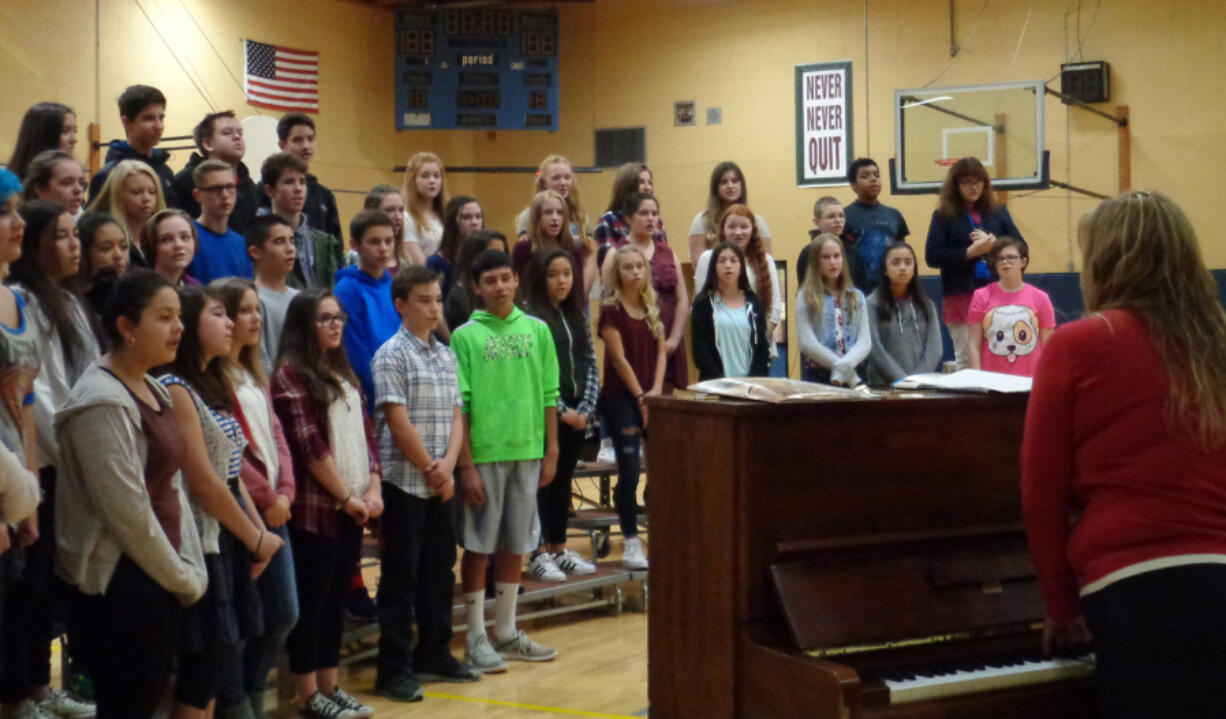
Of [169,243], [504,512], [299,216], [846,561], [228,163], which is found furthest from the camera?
[228,163]

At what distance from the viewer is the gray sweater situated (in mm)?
6496

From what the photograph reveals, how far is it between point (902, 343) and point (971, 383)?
364 centimetres

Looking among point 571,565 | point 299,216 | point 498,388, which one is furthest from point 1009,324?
point 299,216

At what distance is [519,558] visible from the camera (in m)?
Result: 4.85

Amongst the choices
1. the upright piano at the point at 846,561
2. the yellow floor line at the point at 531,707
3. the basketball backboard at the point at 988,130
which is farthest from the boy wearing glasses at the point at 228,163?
the basketball backboard at the point at 988,130

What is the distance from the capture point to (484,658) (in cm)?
465

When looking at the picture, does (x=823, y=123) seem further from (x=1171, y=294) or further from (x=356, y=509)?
(x=1171, y=294)

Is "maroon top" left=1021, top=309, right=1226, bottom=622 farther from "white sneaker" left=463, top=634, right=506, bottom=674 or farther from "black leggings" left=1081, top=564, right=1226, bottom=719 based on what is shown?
"white sneaker" left=463, top=634, right=506, bottom=674

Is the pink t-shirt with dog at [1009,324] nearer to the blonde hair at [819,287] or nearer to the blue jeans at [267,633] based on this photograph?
the blonde hair at [819,287]

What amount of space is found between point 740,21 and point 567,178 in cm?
591

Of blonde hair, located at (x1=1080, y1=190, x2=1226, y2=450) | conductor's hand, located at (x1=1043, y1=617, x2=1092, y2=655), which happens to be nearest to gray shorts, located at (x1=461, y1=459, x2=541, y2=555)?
conductor's hand, located at (x1=1043, y1=617, x2=1092, y2=655)

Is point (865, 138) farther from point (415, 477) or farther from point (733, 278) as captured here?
point (415, 477)

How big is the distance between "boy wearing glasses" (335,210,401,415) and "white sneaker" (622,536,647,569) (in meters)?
1.58

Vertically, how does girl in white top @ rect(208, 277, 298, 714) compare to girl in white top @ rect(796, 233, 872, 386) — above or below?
below
